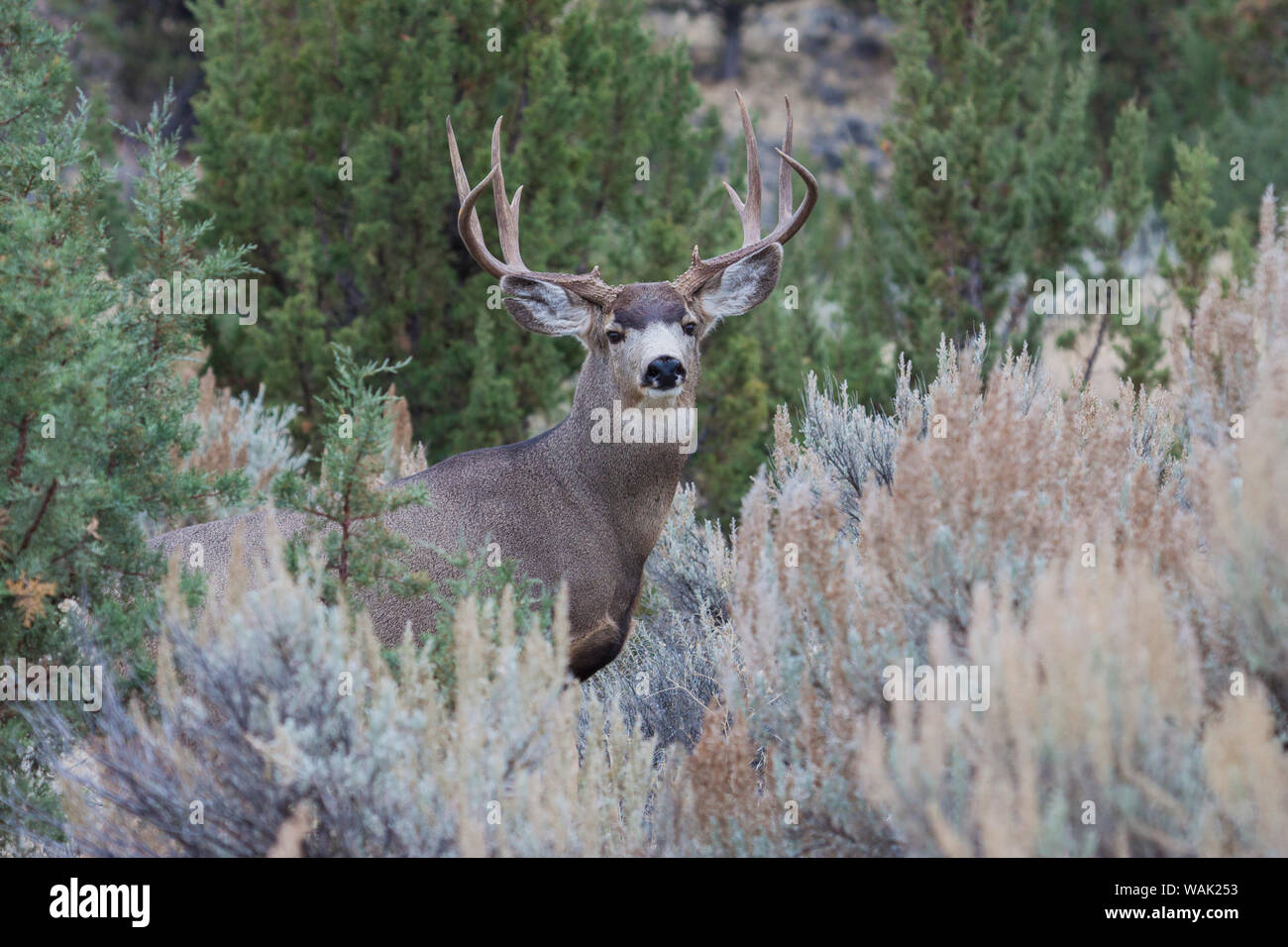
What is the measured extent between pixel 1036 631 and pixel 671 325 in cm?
265

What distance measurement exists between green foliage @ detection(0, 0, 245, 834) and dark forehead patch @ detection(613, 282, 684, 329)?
1.59 metres

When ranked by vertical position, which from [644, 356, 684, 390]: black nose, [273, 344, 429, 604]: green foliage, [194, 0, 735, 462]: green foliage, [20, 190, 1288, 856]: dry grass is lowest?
[20, 190, 1288, 856]: dry grass

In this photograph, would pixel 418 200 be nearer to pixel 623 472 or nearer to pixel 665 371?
pixel 623 472

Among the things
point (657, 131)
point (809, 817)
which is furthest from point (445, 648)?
point (657, 131)

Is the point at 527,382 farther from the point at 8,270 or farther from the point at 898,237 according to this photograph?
the point at 8,270

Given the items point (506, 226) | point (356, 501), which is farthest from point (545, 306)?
point (356, 501)

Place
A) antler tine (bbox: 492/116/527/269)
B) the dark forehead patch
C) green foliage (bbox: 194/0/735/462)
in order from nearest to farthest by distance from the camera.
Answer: the dark forehead patch < antler tine (bbox: 492/116/527/269) < green foliage (bbox: 194/0/735/462)

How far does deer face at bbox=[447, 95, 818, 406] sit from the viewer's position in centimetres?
531

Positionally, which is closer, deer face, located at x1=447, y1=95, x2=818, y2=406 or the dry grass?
the dry grass

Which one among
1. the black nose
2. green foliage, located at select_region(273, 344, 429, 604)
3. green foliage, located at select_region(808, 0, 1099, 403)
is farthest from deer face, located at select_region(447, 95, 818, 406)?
green foliage, located at select_region(808, 0, 1099, 403)

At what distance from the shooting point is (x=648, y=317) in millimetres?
5410

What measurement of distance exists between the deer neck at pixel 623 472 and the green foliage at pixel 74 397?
1460 millimetres

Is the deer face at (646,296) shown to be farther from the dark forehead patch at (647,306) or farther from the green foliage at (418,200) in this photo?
the green foliage at (418,200)

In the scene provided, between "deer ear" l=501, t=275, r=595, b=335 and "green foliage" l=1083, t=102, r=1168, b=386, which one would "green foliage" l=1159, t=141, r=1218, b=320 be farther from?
"deer ear" l=501, t=275, r=595, b=335
